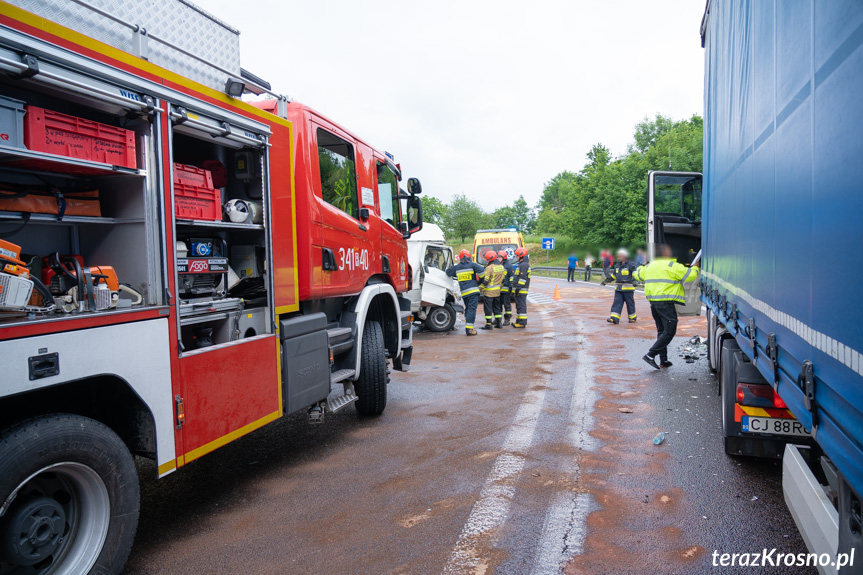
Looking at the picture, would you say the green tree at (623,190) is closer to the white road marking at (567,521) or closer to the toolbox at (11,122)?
the white road marking at (567,521)

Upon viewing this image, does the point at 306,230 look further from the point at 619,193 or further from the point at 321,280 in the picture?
the point at 619,193

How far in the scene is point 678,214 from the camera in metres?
10.2

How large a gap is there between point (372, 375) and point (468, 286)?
6969 mm

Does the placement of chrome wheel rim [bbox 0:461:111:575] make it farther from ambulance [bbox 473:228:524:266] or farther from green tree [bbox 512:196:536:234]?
green tree [bbox 512:196:536:234]

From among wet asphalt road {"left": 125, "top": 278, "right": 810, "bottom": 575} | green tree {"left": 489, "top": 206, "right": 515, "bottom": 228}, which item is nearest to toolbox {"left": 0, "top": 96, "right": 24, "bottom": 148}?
wet asphalt road {"left": 125, "top": 278, "right": 810, "bottom": 575}

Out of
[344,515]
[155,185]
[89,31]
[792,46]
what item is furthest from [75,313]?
[792,46]

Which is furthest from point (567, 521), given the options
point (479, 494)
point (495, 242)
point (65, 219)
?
point (495, 242)

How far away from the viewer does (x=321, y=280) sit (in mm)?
4762

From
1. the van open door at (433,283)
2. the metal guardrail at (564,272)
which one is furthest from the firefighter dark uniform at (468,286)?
the metal guardrail at (564,272)

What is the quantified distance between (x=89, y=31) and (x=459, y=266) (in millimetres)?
10145

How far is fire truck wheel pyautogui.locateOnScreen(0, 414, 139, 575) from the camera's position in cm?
239

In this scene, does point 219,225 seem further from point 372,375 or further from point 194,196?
point 372,375

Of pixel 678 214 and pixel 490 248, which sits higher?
pixel 678 214

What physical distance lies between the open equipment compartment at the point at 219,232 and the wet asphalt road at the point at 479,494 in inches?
44.5
